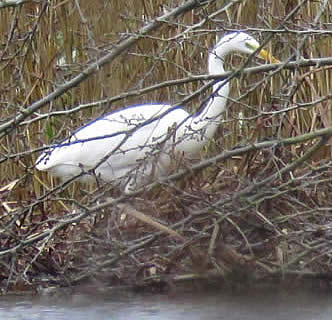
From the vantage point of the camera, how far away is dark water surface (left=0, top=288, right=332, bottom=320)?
5.16 m

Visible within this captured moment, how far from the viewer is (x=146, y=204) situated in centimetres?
582

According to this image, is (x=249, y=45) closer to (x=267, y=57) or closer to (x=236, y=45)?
(x=236, y=45)

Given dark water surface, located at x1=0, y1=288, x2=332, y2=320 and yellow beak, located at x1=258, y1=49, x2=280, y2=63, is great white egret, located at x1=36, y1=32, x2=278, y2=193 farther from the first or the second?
dark water surface, located at x1=0, y1=288, x2=332, y2=320

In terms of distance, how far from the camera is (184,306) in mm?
5445

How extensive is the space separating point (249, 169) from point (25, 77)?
8.14 ft

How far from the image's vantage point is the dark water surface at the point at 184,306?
516cm

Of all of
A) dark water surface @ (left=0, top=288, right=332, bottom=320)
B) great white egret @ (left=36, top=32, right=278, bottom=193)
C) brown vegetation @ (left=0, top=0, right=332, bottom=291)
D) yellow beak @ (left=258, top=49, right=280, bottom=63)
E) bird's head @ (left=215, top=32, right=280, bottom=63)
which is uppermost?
bird's head @ (left=215, top=32, right=280, bottom=63)

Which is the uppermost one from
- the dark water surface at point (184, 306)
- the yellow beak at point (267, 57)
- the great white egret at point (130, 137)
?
the yellow beak at point (267, 57)

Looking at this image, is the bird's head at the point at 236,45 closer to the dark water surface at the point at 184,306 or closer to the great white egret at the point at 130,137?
the great white egret at the point at 130,137

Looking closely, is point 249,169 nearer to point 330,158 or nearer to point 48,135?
point 330,158

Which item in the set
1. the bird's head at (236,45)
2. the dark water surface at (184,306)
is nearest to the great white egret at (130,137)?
the bird's head at (236,45)

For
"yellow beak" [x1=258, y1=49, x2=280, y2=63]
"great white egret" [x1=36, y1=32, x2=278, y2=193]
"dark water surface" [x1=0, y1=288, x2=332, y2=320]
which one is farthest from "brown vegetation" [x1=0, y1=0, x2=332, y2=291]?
"great white egret" [x1=36, y1=32, x2=278, y2=193]

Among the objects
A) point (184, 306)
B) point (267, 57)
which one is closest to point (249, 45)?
point (267, 57)

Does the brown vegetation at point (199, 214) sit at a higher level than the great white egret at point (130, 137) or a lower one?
lower
